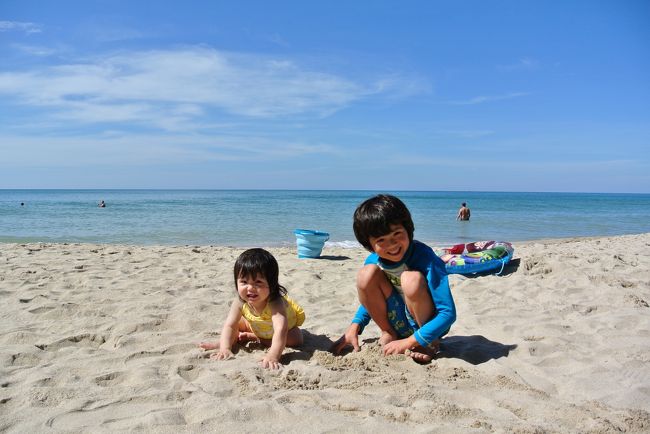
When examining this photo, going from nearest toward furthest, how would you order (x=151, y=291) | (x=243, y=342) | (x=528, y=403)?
(x=528, y=403) → (x=243, y=342) → (x=151, y=291)

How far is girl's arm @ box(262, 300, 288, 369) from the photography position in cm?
→ 283

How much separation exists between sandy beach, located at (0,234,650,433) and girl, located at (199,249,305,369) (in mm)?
118

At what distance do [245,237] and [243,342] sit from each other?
404 inches

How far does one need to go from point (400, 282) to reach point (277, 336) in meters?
0.84

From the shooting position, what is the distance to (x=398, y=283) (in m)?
2.95

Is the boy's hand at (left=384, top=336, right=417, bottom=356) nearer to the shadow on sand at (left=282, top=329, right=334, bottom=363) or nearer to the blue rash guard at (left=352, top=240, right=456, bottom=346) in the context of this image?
the blue rash guard at (left=352, top=240, right=456, bottom=346)

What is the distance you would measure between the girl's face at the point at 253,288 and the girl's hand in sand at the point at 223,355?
351 millimetres

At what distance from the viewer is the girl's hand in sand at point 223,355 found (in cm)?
296

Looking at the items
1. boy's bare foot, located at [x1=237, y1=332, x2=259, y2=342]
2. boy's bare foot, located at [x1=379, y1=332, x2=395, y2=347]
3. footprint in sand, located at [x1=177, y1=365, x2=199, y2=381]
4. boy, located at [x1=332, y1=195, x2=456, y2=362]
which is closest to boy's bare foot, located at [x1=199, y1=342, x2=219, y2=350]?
boy's bare foot, located at [x1=237, y1=332, x2=259, y2=342]

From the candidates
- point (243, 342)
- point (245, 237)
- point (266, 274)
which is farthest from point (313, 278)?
point (245, 237)

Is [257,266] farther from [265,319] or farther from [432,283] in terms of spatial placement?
[432,283]

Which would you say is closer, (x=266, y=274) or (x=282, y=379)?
(x=282, y=379)

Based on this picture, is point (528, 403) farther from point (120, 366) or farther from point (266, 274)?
point (120, 366)

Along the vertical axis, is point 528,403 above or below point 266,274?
below
